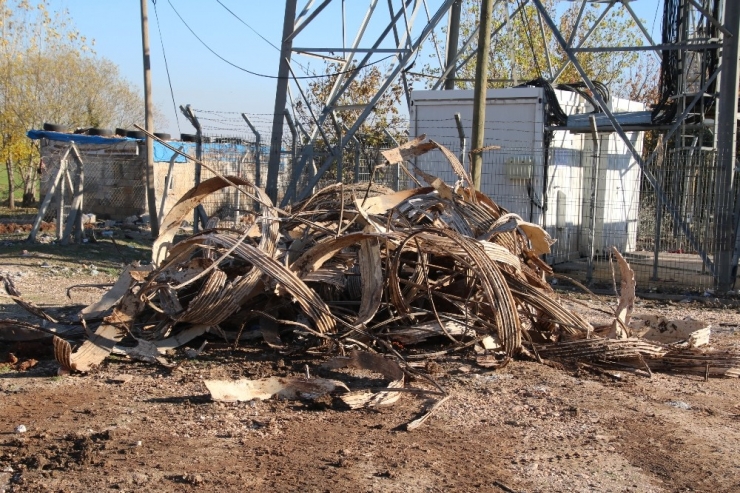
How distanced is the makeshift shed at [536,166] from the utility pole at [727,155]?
159 centimetres

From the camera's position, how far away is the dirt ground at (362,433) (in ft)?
13.2

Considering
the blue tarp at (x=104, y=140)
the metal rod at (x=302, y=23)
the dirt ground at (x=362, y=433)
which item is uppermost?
the metal rod at (x=302, y=23)

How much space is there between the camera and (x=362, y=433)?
4.70 m

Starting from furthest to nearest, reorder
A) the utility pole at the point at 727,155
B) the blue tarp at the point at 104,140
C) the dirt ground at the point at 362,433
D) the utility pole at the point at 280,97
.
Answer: the blue tarp at the point at 104,140, the utility pole at the point at 280,97, the utility pole at the point at 727,155, the dirt ground at the point at 362,433

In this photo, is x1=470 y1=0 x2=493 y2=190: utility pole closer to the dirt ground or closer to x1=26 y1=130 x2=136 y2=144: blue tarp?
the dirt ground

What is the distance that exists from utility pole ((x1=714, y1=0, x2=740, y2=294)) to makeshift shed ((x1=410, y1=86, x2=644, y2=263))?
5.22 ft

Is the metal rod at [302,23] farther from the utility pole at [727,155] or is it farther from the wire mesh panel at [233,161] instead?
the utility pole at [727,155]

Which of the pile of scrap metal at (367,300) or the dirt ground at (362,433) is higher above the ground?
the pile of scrap metal at (367,300)

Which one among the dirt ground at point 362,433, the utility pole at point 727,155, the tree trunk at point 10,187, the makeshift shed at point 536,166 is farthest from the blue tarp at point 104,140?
the dirt ground at point 362,433

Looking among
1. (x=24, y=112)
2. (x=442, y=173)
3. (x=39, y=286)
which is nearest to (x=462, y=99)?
(x=442, y=173)

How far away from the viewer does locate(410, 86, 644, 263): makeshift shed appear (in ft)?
43.2

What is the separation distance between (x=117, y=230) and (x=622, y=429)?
15.0m

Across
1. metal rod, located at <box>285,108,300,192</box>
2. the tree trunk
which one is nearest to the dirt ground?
metal rod, located at <box>285,108,300,192</box>

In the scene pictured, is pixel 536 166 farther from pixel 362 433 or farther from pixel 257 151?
pixel 362 433
